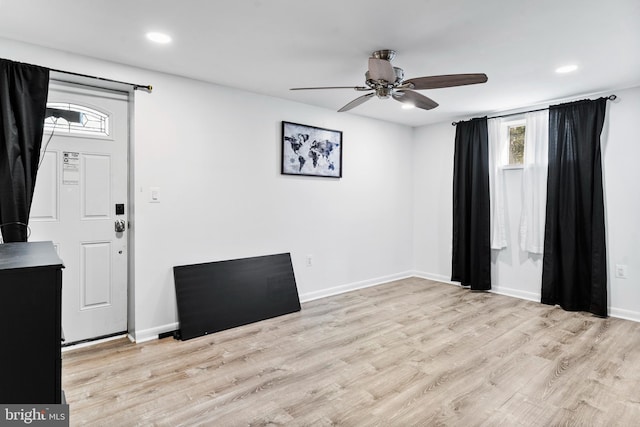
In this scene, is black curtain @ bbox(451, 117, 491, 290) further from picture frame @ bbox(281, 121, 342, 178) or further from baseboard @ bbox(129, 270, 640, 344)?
picture frame @ bbox(281, 121, 342, 178)

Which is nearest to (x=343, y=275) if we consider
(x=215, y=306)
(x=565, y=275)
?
(x=215, y=306)

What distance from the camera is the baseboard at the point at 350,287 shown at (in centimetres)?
440

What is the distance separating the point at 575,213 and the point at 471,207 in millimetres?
1199

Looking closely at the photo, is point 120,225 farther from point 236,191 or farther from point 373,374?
point 373,374

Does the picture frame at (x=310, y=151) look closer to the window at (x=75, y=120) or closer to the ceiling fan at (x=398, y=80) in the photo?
the ceiling fan at (x=398, y=80)

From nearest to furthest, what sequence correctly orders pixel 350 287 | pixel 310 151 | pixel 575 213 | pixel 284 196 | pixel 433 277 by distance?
pixel 575 213 < pixel 284 196 < pixel 310 151 < pixel 350 287 < pixel 433 277

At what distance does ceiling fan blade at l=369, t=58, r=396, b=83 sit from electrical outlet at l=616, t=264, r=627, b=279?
10.6 ft

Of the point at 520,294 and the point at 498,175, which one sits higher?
the point at 498,175

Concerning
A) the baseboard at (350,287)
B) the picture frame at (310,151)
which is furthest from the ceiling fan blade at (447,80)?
the baseboard at (350,287)

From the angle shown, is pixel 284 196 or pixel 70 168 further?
pixel 284 196

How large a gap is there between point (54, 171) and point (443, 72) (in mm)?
3410

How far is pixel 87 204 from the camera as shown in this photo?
3.07m

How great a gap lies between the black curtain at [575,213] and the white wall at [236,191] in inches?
80.3

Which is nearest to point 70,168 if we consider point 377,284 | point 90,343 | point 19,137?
point 19,137
